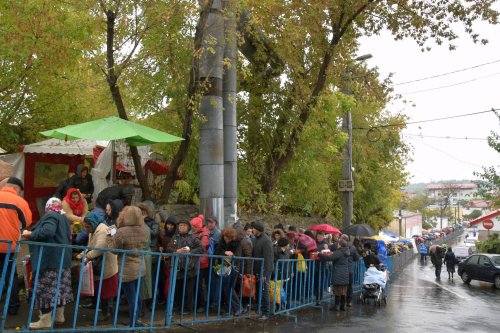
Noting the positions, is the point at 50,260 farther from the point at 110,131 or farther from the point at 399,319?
the point at 399,319

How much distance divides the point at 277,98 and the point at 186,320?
31.4 ft

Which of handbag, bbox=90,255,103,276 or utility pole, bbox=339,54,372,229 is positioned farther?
utility pole, bbox=339,54,372,229

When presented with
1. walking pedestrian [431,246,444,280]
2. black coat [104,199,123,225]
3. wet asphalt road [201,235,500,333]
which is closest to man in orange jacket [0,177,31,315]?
black coat [104,199,123,225]

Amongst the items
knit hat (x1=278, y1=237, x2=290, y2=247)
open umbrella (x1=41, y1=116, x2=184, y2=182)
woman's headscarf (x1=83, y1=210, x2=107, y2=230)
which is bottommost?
knit hat (x1=278, y1=237, x2=290, y2=247)

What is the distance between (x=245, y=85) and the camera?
15.7 metres

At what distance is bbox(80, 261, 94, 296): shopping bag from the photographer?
684 cm

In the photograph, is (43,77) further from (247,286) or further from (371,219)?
(371,219)

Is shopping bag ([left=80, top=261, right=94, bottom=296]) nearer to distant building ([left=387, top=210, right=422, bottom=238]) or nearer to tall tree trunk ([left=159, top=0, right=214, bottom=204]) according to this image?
tall tree trunk ([left=159, top=0, right=214, bottom=204])

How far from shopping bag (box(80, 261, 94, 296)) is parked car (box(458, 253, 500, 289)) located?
62.1ft

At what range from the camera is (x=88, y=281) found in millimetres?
6891

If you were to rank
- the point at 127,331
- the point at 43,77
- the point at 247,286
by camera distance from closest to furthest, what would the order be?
the point at 127,331 → the point at 247,286 → the point at 43,77

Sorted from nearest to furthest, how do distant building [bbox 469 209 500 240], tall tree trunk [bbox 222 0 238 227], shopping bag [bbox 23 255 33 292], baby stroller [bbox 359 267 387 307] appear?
shopping bag [bbox 23 255 33 292], tall tree trunk [bbox 222 0 238 227], baby stroller [bbox 359 267 387 307], distant building [bbox 469 209 500 240]

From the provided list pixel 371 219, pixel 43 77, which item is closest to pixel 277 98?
pixel 43 77

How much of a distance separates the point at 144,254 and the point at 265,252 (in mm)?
2590
